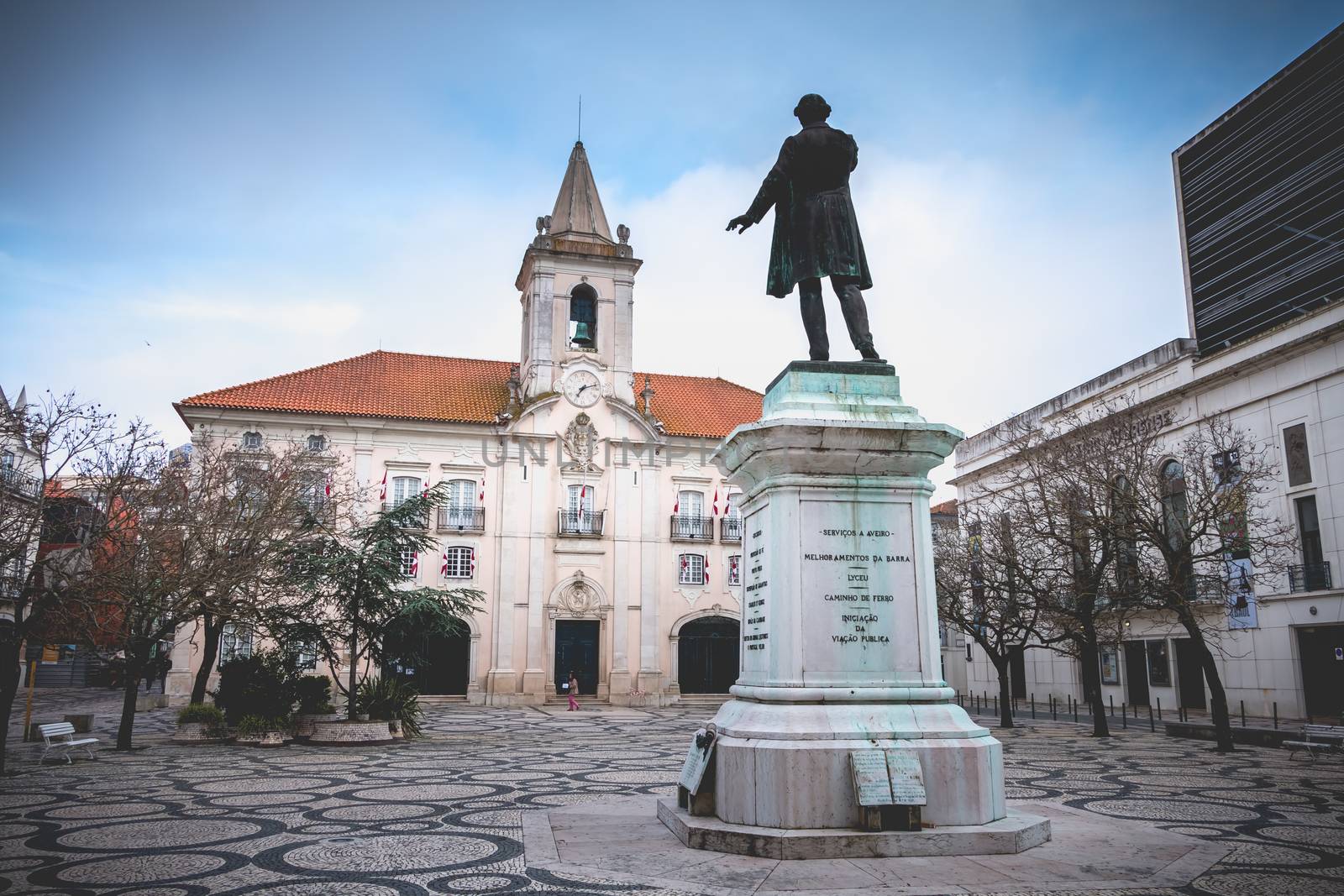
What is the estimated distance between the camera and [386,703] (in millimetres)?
19375

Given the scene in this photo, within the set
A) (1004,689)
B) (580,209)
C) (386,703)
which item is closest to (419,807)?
(386,703)

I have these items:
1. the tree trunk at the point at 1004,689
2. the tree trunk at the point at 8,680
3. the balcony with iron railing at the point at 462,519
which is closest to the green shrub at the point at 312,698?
the tree trunk at the point at 8,680

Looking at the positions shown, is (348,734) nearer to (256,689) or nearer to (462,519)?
(256,689)

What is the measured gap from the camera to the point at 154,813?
380 inches

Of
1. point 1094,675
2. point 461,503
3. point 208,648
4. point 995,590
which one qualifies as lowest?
point 1094,675

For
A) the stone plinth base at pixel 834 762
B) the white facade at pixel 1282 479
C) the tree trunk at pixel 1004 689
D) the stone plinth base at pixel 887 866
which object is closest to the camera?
the stone plinth base at pixel 887 866

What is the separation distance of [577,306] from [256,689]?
73.2 feet

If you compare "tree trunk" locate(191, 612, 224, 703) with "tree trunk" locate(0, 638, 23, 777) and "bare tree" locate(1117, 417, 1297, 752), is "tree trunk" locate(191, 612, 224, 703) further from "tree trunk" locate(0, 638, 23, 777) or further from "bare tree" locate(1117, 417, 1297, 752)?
"bare tree" locate(1117, 417, 1297, 752)

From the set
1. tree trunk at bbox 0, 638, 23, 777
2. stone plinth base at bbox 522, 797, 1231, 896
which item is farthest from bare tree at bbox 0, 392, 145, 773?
stone plinth base at bbox 522, 797, 1231, 896

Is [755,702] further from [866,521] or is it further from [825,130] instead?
[825,130]

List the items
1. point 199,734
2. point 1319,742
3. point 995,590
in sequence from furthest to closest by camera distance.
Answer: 1. point 995,590
2. point 199,734
3. point 1319,742

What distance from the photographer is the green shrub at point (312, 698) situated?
19.0 metres

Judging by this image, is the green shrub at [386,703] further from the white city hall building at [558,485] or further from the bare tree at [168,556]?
the white city hall building at [558,485]

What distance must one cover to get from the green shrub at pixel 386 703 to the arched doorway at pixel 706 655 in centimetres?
1752
